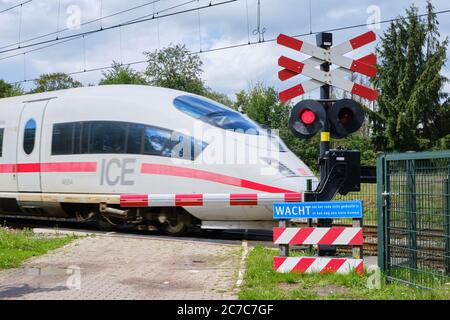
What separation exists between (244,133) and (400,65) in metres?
35.8

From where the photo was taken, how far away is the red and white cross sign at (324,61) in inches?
339

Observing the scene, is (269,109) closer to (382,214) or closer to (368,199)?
(368,199)

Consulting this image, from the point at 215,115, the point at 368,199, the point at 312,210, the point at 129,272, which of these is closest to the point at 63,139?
the point at 215,115

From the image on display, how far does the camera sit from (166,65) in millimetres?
49719

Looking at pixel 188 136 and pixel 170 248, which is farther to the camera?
pixel 188 136

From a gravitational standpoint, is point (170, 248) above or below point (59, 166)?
below

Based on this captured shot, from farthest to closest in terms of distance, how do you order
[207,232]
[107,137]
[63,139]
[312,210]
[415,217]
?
[63,139]
[207,232]
[107,137]
[312,210]
[415,217]

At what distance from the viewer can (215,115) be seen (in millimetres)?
12781

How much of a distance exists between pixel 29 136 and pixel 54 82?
6191 cm

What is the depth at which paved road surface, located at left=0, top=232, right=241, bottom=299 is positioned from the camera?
22.9ft

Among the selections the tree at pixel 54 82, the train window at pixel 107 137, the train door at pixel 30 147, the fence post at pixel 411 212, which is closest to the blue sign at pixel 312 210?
the fence post at pixel 411 212
